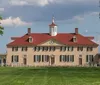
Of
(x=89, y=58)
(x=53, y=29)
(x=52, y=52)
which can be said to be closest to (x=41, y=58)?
(x=52, y=52)

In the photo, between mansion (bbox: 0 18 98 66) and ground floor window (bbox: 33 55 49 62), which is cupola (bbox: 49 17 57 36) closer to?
mansion (bbox: 0 18 98 66)

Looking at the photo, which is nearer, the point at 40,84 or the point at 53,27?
the point at 40,84

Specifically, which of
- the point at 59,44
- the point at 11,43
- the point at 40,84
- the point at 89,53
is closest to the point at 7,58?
the point at 11,43

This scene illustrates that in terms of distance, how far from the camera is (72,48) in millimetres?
107812

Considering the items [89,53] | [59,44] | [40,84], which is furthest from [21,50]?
[40,84]

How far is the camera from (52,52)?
10775 centimetres

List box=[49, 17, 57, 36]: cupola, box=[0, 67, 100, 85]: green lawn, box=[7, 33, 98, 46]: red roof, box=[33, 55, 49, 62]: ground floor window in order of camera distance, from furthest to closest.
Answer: box=[49, 17, 57, 36]: cupola, box=[7, 33, 98, 46]: red roof, box=[33, 55, 49, 62]: ground floor window, box=[0, 67, 100, 85]: green lawn

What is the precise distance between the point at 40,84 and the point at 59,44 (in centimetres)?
7705

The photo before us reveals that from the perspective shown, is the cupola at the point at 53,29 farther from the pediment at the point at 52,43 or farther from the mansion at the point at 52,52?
the pediment at the point at 52,43

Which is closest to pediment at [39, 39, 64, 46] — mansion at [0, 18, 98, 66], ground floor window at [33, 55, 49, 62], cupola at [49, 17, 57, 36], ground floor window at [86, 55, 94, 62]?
mansion at [0, 18, 98, 66]

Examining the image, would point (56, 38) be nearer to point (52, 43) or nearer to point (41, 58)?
point (52, 43)

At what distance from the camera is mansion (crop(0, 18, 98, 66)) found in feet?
351

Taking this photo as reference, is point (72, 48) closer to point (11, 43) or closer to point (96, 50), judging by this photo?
point (96, 50)

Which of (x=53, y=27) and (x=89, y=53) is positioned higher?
(x=53, y=27)
